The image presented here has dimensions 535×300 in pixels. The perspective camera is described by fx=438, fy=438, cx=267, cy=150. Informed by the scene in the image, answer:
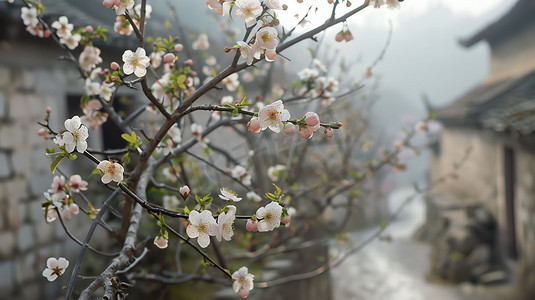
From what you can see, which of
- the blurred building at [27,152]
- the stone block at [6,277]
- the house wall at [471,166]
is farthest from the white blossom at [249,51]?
the house wall at [471,166]

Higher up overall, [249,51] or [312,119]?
[249,51]

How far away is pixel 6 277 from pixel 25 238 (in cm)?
34

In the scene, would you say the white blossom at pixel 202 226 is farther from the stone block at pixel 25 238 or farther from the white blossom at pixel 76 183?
the stone block at pixel 25 238

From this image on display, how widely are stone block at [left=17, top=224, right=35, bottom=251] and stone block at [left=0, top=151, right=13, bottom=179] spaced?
18.1 inches

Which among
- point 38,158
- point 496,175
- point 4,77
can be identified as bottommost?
point 38,158

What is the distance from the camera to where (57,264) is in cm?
121

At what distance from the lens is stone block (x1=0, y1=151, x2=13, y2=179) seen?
11.6ft

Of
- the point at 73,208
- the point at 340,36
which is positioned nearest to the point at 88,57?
the point at 73,208

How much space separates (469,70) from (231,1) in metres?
46.9

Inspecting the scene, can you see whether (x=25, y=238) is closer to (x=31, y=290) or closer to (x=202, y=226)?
Result: (x=31, y=290)

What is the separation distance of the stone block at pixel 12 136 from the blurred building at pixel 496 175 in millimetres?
4446

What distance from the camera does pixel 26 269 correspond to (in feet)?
12.0

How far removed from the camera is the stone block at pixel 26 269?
3.60 m

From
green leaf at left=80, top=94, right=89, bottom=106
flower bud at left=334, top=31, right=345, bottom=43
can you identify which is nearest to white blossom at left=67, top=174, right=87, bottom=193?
green leaf at left=80, top=94, right=89, bottom=106
